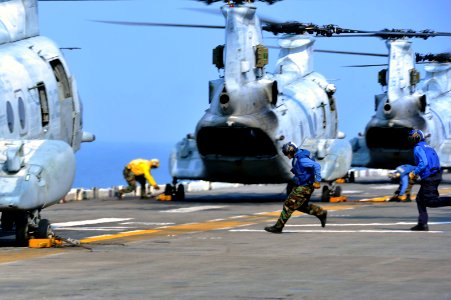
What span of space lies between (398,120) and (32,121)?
992 inches

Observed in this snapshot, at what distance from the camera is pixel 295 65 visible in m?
39.2

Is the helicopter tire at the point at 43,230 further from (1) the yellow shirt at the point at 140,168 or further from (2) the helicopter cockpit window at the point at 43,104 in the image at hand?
(1) the yellow shirt at the point at 140,168

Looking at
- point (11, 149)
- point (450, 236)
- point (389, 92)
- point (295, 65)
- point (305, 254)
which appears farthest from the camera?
point (389, 92)

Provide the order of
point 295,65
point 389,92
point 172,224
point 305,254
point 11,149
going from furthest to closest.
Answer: point 389,92 → point 295,65 → point 172,224 → point 11,149 → point 305,254

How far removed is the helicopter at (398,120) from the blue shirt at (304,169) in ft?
69.4

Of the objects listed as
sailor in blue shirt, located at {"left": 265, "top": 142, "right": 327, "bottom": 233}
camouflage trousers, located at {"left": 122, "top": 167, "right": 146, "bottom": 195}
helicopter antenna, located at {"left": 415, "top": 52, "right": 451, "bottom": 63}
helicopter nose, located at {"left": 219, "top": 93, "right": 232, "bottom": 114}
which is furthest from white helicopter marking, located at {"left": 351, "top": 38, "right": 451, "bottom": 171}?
sailor in blue shirt, located at {"left": 265, "top": 142, "right": 327, "bottom": 233}

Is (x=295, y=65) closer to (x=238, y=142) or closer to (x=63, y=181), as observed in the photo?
(x=238, y=142)

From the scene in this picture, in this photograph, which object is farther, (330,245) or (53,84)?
(53,84)

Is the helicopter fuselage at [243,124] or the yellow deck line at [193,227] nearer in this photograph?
the yellow deck line at [193,227]

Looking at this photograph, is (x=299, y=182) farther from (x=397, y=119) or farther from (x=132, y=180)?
(x=397, y=119)

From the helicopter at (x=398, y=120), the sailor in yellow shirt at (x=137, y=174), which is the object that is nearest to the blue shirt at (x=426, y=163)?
the sailor in yellow shirt at (x=137, y=174)

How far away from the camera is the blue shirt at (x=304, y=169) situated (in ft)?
72.3

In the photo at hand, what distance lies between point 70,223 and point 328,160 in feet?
40.5

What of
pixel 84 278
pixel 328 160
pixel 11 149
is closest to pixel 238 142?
pixel 328 160
